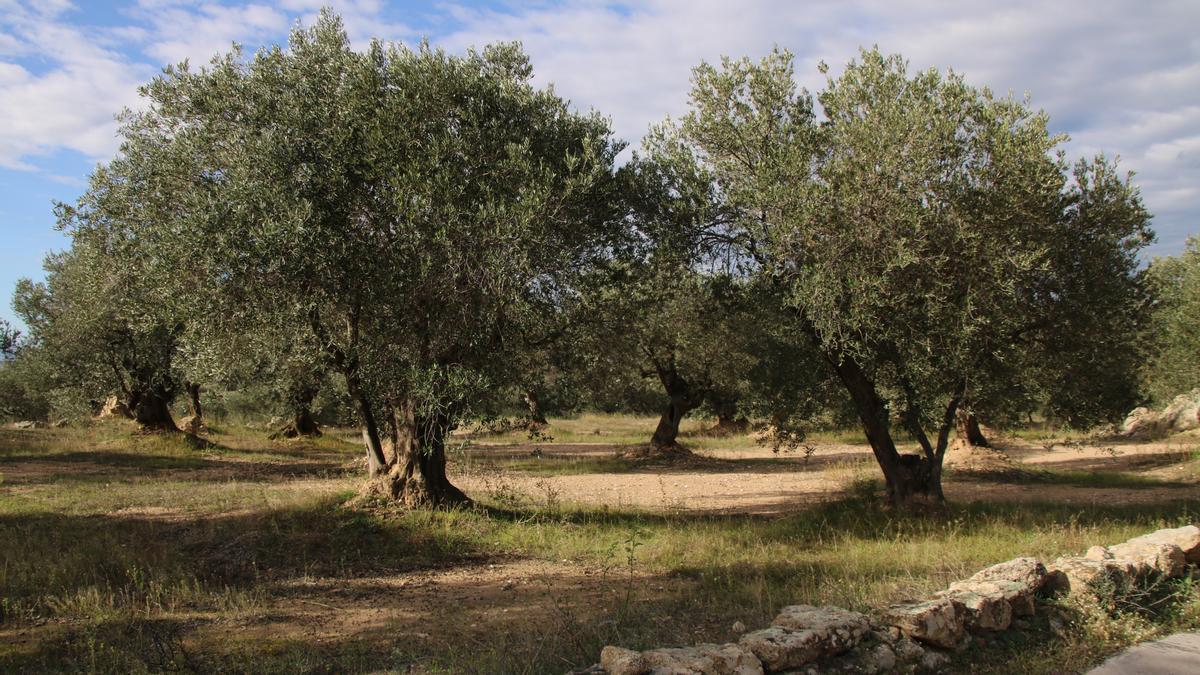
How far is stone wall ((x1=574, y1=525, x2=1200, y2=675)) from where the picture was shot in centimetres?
502

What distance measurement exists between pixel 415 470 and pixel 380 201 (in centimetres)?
485

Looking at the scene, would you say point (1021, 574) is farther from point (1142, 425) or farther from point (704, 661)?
point (1142, 425)

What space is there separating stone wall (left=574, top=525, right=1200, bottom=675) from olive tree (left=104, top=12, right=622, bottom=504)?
622 centimetres

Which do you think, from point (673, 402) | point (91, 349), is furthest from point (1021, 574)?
point (91, 349)

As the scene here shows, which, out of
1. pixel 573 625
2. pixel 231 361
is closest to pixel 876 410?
pixel 573 625

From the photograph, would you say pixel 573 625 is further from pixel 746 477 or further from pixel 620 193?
pixel 746 477

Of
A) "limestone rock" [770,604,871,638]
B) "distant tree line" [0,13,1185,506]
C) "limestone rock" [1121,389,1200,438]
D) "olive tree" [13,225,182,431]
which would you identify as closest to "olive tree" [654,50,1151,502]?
"distant tree line" [0,13,1185,506]

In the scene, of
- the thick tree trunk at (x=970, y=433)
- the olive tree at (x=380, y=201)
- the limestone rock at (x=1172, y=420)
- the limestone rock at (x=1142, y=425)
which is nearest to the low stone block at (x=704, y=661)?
the olive tree at (x=380, y=201)

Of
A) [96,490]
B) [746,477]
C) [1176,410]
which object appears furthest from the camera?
[1176,410]

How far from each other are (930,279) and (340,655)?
8.92m

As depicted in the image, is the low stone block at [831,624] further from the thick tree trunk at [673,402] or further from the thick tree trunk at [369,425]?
the thick tree trunk at [673,402]

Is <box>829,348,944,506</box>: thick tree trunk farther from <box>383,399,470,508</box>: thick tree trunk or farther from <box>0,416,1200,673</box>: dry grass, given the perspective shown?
<box>383,399,470,508</box>: thick tree trunk

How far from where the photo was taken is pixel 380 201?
11141 mm

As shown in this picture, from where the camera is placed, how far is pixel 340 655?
7.03 metres
